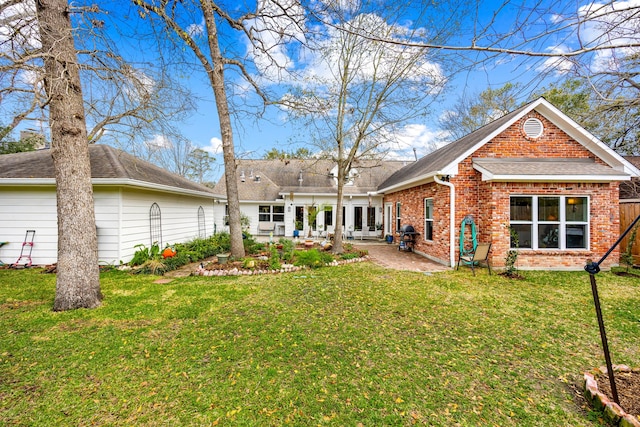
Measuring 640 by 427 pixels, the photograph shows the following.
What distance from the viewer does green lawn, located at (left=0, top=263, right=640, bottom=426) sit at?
2457 mm

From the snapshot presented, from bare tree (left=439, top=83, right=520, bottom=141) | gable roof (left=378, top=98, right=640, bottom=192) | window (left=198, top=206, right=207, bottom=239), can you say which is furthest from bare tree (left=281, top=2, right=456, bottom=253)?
bare tree (left=439, top=83, right=520, bottom=141)

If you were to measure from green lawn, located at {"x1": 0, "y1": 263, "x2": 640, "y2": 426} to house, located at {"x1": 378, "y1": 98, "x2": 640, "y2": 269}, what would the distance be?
224 cm

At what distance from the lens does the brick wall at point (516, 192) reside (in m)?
8.00

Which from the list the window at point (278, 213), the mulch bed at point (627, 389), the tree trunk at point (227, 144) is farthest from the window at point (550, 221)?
the window at point (278, 213)

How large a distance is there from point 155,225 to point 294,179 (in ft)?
36.4

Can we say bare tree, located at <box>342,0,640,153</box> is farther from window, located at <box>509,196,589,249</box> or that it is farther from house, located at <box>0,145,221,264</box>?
house, located at <box>0,145,221,264</box>

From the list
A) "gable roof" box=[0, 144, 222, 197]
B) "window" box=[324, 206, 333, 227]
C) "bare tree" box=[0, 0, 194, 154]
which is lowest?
"window" box=[324, 206, 333, 227]

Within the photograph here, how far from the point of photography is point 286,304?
521 centimetres

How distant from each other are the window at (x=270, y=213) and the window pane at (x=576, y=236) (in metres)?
14.7

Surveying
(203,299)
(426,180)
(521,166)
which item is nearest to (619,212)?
(521,166)

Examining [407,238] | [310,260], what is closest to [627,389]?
[310,260]

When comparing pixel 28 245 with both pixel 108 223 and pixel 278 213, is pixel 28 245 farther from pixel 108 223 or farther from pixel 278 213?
pixel 278 213

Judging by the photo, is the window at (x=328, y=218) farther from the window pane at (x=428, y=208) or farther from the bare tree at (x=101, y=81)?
the bare tree at (x=101, y=81)

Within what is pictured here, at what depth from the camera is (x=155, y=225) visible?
32.1 ft
